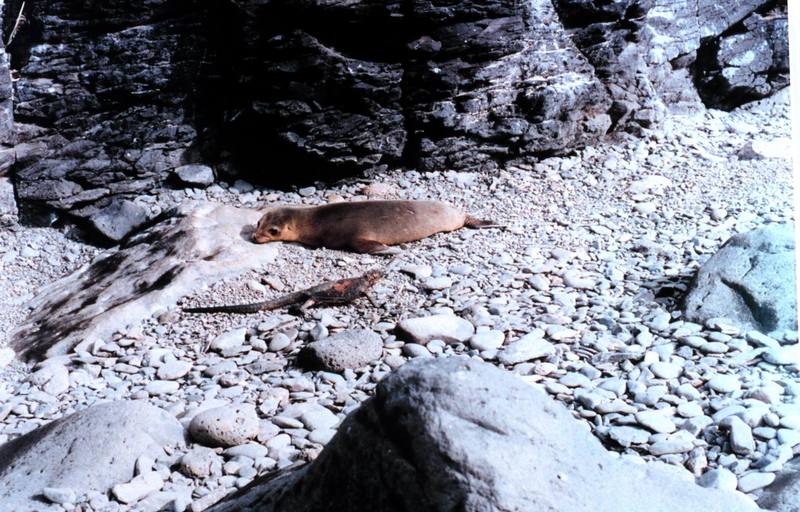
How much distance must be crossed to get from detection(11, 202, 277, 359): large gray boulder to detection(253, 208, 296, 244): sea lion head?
0.06 meters

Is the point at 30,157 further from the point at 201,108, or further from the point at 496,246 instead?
the point at 496,246

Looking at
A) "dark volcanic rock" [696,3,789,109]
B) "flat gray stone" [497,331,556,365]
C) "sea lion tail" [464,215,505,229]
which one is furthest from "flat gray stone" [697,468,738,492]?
"dark volcanic rock" [696,3,789,109]

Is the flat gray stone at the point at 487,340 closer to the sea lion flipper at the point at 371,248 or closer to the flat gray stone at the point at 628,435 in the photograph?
the flat gray stone at the point at 628,435

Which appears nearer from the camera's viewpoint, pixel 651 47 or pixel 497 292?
pixel 497 292

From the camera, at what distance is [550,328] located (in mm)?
2641

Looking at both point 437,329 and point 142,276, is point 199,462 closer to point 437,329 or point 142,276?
point 437,329

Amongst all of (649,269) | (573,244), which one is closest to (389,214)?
(573,244)

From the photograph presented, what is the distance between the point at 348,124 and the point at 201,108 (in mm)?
894

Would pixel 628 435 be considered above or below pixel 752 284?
below

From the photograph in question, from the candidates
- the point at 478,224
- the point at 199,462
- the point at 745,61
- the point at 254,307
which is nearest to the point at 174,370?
the point at 254,307

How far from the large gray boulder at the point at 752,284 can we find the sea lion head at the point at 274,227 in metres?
1.76

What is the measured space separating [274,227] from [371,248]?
0.52 m

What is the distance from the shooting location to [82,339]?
2992 millimetres

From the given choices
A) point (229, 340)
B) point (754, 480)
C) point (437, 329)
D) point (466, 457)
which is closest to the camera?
point (466, 457)
